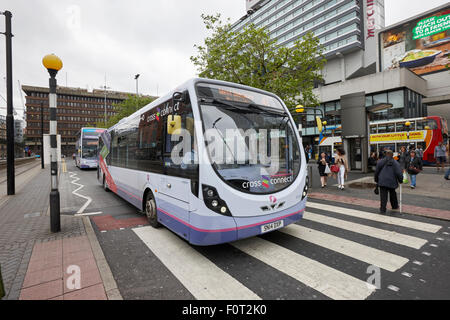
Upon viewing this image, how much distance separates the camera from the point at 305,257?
364 centimetres

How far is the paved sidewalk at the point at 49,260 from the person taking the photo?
274 centimetres

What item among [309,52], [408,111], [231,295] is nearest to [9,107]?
[231,295]

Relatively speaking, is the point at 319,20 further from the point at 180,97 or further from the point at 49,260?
the point at 49,260

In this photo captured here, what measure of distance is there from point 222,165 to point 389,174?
17.4 feet

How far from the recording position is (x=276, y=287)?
2854 mm

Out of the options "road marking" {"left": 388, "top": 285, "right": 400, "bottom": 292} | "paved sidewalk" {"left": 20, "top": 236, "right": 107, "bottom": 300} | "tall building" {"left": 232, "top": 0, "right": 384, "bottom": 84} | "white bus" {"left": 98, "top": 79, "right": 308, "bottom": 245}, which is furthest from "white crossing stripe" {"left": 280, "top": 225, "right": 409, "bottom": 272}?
"tall building" {"left": 232, "top": 0, "right": 384, "bottom": 84}

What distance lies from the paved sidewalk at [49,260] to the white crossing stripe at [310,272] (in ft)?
7.09

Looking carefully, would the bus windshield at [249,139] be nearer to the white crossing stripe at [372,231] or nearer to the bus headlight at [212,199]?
the bus headlight at [212,199]

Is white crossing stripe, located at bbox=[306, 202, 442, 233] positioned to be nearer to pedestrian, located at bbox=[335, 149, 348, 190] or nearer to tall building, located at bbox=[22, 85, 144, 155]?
pedestrian, located at bbox=[335, 149, 348, 190]

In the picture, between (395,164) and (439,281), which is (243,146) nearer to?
(439,281)

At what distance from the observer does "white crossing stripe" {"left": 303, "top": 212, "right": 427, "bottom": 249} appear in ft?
13.7

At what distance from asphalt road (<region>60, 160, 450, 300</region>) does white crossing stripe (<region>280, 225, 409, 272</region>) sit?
0.02m

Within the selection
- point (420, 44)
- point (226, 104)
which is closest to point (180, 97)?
point (226, 104)

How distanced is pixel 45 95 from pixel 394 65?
125m
